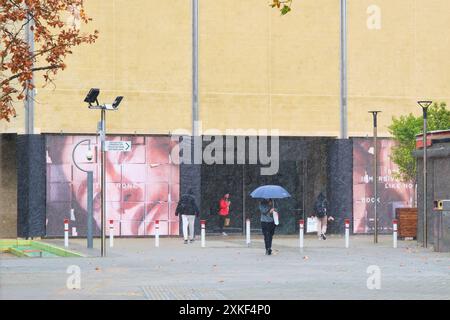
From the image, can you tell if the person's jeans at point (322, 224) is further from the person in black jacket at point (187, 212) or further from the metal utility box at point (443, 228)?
the metal utility box at point (443, 228)

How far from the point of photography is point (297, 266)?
23.1 metres

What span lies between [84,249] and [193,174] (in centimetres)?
887

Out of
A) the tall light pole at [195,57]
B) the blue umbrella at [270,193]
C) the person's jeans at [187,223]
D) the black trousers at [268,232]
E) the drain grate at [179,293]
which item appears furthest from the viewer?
the tall light pole at [195,57]

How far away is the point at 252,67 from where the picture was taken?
38.8 metres

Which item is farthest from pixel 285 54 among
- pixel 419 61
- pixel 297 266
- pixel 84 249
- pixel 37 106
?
pixel 297 266

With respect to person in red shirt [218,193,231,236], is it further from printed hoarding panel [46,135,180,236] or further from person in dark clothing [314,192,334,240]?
person in dark clothing [314,192,334,240]

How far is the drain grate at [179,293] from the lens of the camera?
15904mm

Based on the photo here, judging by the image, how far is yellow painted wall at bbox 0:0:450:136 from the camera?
37.4 m

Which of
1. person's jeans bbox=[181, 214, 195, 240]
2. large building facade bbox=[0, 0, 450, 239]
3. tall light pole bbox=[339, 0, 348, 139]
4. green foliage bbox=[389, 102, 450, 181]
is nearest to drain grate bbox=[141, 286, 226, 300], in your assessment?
person's jeans bbox=[181, 214, 195, 240]

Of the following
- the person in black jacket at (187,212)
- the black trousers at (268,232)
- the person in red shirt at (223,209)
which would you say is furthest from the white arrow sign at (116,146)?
the person in red shirt at (223,209)

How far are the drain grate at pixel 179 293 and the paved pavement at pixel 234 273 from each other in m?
0.01

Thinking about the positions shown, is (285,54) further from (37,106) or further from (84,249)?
(84,249)

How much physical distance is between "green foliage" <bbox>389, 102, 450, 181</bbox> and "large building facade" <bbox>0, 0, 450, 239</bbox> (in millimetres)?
2295

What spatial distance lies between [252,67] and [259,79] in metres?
0.49
